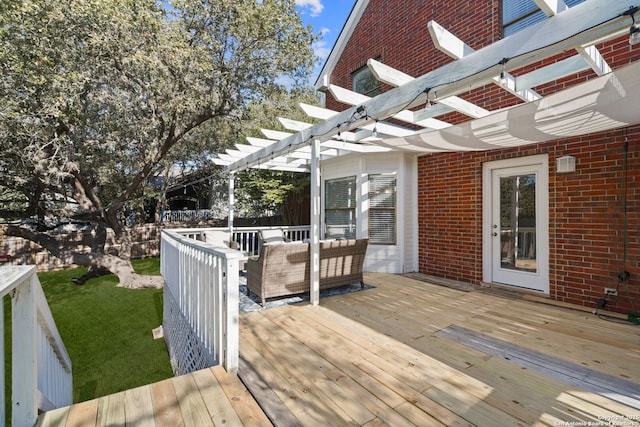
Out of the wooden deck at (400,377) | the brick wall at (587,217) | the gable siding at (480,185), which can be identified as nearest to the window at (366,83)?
the gable siding at (480,185)

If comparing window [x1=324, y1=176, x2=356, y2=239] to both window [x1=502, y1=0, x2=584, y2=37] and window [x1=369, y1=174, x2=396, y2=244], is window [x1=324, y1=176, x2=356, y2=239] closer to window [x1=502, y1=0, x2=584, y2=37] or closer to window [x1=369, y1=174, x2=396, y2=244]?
window [x1=369, y1=174, x2=396, y2=244]

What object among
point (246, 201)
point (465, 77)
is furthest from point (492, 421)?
point (246, 201)

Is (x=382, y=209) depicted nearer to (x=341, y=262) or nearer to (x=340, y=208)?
(x=340, y=208)

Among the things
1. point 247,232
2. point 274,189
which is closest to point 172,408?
point 247,232

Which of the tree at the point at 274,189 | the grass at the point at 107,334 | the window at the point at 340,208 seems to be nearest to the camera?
the grass at the point at 107,334

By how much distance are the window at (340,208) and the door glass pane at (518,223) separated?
328 centimetres

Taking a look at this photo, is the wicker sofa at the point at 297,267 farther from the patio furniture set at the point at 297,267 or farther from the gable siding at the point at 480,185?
the gable siding at the point at 480,185

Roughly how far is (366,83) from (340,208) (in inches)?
145

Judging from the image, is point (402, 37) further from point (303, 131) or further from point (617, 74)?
point (617, 74)

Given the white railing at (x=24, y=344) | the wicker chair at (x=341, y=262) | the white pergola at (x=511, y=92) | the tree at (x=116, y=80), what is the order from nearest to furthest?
the white railing at (x=24, y=344), the white pergola at (x=511, y=92), the wicker chair at (x=341, y=262), the tree at (x=116, y=80)

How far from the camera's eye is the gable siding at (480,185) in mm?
4348

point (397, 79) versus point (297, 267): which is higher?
point (397, 79)

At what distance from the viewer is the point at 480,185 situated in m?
6.07

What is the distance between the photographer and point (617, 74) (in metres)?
2.60
